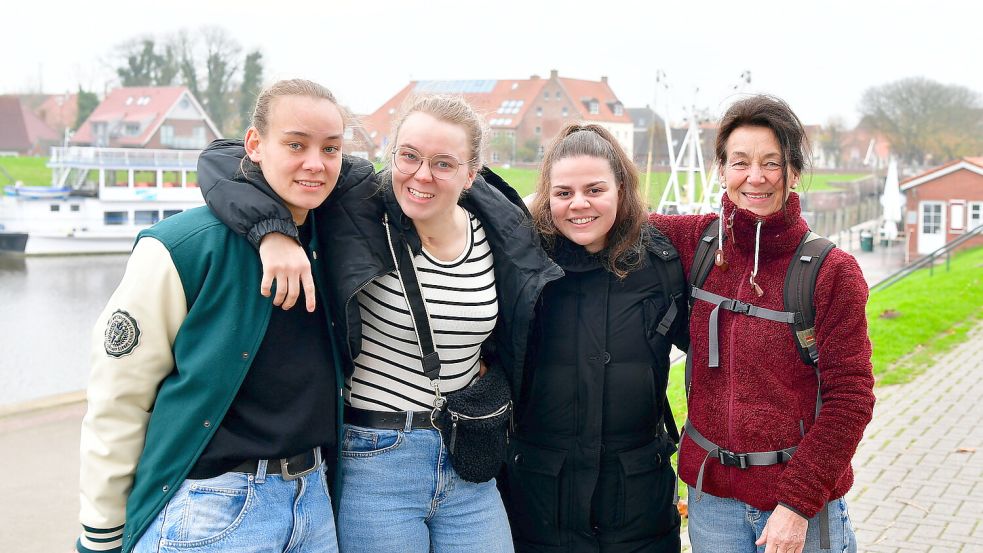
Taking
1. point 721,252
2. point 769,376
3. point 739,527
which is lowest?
point 739,527

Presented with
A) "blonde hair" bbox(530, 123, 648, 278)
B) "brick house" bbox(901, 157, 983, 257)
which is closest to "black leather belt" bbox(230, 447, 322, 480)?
"blonde hair" bbox(530, 123, 648, 278)

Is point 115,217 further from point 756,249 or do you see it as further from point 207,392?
point 756,249

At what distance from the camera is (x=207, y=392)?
2.22 meters

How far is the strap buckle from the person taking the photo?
2.56 metres

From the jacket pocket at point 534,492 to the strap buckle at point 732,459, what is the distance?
50cm

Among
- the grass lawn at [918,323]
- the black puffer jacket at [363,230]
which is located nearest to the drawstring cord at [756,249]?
the black puffer jacket at [363,230]

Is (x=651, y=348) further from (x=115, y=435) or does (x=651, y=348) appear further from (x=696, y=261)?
(x=115, y=435)

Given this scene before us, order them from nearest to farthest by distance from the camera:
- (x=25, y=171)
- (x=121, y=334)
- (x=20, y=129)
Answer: (x=121, y=334), (x=25, y=171), (x=20, y=129)

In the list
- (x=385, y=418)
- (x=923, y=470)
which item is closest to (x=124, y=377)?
(x=385, y=418)

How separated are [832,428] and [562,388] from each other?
810 mm

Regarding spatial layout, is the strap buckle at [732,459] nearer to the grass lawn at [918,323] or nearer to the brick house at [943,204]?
the grass lawn at [918,323]

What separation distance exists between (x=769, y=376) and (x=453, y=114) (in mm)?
1143

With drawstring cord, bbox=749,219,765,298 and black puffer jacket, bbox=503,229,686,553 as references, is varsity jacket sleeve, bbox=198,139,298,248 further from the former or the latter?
drawstring cord, bbox=749,219,765,298

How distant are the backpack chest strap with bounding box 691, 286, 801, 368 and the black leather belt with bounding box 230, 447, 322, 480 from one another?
1124 mm
